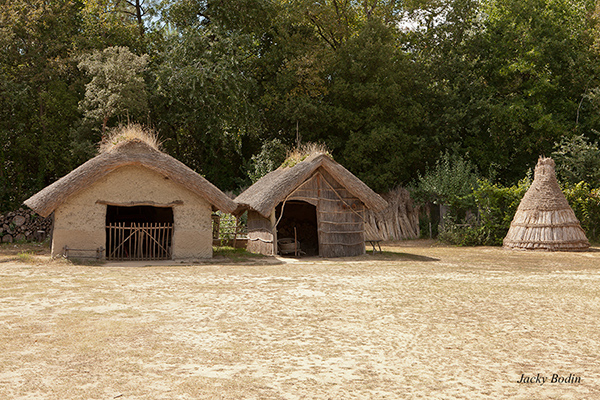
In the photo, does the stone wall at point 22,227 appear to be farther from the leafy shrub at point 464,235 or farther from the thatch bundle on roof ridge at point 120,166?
the leafy shrub at point 464,235

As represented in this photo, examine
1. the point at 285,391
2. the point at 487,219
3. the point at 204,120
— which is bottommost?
the point at 285,391

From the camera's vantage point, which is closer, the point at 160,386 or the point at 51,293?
the point at 160,386

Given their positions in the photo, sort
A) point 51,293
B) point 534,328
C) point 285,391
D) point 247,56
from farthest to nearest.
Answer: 1. point 247,56
2. point 51,293
3. point 534,328
4. point 285,391

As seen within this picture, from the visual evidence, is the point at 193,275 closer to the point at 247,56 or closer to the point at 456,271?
the point at 456,271

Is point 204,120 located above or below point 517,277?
above

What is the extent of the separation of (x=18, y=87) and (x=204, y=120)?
7906 millimetres

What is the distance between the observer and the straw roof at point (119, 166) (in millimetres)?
15312

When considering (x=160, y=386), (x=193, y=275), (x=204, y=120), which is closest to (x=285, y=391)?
(x=160, y=386)

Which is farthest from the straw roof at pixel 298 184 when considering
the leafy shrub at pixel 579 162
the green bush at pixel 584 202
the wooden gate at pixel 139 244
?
the leafy shrub at pixel 579 162

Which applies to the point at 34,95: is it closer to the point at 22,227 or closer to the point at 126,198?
the point at 22,227

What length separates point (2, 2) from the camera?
25.6 meters

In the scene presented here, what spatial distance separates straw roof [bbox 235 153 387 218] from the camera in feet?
56.9

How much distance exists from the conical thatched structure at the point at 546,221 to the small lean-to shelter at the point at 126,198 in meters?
11.0

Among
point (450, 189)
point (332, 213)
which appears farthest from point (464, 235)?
point (332, 213)
